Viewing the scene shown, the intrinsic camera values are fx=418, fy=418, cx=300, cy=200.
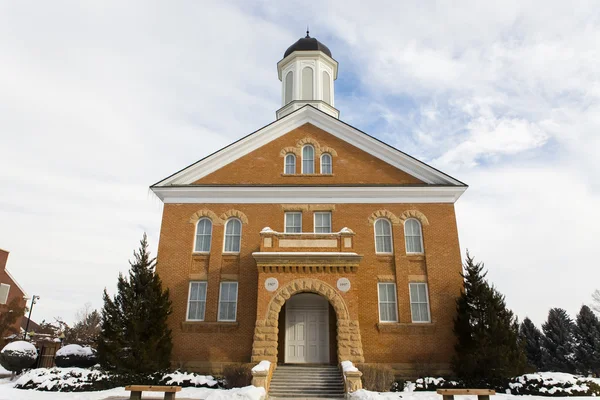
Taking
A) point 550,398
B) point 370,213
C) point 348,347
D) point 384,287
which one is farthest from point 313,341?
point 550,398

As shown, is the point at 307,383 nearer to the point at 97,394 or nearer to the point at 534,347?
the point at 97,394

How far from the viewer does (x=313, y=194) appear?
69.8 feet

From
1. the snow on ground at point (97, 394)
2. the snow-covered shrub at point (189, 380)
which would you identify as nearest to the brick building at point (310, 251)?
the snow-covered shrub at point (189, 380)

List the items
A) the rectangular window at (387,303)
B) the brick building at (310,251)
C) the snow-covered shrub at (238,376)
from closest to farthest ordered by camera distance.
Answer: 1. the snow-covered shrub at (238,376)
2. the brick building at (310,251)
3. the rectangular window at (387,303)

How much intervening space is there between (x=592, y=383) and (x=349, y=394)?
9212mm

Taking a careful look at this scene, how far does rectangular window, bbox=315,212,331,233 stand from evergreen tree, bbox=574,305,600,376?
76.9ft

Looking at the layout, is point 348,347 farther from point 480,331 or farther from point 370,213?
point 370,213

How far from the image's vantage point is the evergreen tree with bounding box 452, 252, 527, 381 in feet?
52.6

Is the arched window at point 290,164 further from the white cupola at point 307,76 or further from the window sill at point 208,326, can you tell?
the window sill at point 208,326

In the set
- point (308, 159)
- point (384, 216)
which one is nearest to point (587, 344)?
point (384, 216)

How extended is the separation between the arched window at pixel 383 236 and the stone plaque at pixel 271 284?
18.1 ft

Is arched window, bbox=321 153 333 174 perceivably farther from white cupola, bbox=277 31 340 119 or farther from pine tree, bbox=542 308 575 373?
pine tree, bbox=542 308 575 373

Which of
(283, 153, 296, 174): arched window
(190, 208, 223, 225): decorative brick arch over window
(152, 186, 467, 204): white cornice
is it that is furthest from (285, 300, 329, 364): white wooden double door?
(283, 153, 296, 174): arched window

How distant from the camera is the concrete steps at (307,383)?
48.6 feet
